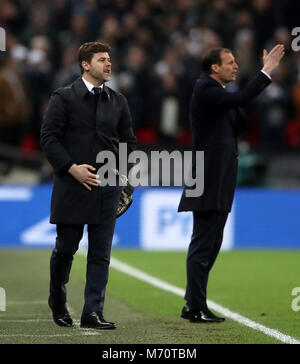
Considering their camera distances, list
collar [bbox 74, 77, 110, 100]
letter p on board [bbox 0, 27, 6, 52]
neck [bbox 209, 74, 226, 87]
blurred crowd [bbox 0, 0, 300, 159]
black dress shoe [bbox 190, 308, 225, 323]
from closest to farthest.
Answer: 1. collar [bbox 74, 77, 110, 100]
2. black dress shoe [bbox 190, 308, 225, 323]
3. neck [bbox 209, 74, 226, 87]
4. letter p on board [bbox 0, 27, 6, 52]
5. blurred crowd [bbox 0, 0, 300, 159]

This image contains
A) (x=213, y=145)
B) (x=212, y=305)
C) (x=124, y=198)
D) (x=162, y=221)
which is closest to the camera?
(x=124, y=198)

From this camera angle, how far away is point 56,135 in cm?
862

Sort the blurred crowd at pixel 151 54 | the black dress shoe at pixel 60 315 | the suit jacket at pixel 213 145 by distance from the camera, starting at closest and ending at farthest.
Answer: the black dress shoe at pixel 60 315 → the suit jacket at pixel 213 145 → the blurred crowd at pixel 151 54

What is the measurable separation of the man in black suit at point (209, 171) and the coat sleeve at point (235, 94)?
1 cm


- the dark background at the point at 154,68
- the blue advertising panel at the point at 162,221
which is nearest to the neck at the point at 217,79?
the blue advertising panel at the point at 162,221

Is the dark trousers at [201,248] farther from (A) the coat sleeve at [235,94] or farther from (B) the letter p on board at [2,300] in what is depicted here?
(B) the letter p on board at [2,300]

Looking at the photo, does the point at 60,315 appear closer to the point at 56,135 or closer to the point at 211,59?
the point at 56,135

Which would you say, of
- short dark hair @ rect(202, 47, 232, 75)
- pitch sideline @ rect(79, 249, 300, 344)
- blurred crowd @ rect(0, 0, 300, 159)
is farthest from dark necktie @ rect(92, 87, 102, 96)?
blurred crowd @ rect(0, 0, 300, 159)

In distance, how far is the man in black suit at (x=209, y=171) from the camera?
9.35m

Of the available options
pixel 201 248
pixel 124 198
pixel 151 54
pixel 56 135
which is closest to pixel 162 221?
pixel 151 54

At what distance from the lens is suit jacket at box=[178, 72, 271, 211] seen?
934 centimetres

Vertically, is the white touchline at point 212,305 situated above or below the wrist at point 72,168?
below

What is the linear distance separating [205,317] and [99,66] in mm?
2240

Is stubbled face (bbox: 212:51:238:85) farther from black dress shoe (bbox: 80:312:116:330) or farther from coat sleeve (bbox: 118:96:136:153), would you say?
black dress shoe (bbox: 80:312:116:330)
